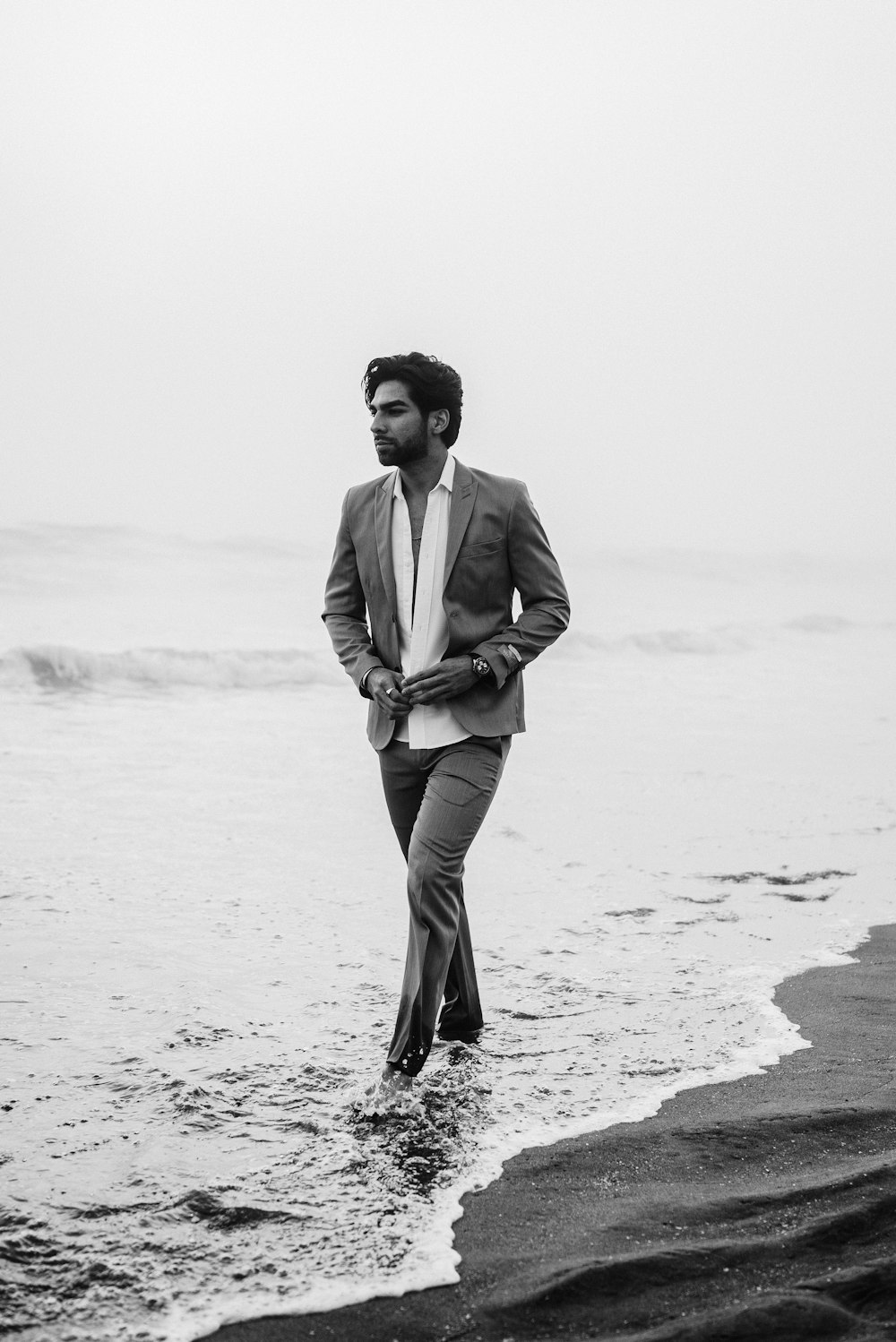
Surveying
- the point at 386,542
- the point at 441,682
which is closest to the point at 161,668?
the point at 386,542

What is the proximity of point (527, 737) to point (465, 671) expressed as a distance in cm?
961

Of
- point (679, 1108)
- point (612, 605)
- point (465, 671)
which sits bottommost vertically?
point (612, 605)

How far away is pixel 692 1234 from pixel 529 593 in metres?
1.67

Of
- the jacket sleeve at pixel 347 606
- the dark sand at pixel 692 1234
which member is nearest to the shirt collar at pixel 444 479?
the jacket sleeve at pixel 347 606

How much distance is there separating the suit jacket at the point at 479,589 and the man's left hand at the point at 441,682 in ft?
0.22

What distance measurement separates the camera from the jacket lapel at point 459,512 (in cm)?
332

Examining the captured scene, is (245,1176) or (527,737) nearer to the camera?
(245,1176)

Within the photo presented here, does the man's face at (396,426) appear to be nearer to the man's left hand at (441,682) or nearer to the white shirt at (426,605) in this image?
the white shirt at (426,605)

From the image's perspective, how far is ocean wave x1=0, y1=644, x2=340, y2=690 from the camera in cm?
1716

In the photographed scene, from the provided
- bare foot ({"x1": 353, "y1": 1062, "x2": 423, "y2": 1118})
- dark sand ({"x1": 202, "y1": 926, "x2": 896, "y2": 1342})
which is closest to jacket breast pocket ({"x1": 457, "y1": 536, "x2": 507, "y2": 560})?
bare foot ({"x1": 353, "y1": 1062, "x2": 423, "y2": 1118})

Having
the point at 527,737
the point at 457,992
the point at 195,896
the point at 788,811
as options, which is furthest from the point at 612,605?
the point at 457,992

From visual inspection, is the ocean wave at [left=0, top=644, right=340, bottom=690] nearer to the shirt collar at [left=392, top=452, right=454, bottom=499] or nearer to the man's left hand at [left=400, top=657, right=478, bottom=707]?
the shirt collar at [left=392, top=452, right=454, bottom=499]

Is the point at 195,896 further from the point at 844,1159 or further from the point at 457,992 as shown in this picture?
the point at 844,1159

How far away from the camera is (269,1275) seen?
7.47 feet
